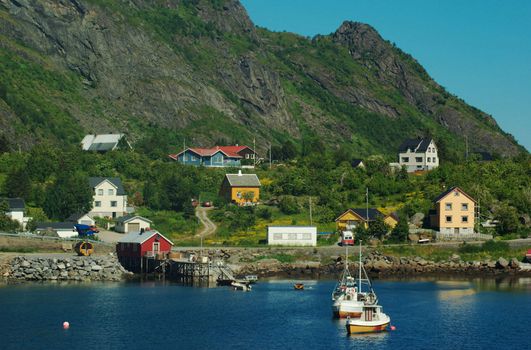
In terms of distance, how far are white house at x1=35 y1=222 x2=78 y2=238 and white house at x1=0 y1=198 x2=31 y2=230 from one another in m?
2.12

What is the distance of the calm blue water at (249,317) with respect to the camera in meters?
62.8

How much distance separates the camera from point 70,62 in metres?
187

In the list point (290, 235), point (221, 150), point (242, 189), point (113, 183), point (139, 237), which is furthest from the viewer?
point (221, 150)

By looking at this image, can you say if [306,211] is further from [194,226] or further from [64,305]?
[64,305]

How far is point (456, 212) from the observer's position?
109500 millimetres

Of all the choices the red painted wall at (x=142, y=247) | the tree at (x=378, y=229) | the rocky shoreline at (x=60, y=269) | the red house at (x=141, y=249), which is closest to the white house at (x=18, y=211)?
the rocky shoreline at (x=60, y=269)

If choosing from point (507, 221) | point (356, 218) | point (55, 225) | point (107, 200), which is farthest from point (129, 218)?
point (507, 221)

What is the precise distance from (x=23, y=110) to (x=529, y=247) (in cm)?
9224

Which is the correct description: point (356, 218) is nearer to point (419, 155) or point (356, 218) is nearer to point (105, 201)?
point (105, 201)

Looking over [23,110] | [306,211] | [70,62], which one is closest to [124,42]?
[70,62]

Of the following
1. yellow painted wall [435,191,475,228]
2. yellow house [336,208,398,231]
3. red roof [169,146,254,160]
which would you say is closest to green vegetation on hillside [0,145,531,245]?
yellow house [336,208,398,231]

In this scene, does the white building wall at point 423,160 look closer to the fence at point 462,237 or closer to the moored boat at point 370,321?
the fence at point 462,237

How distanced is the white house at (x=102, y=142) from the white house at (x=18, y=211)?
4728 centimetres

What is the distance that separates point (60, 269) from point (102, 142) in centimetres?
6660
